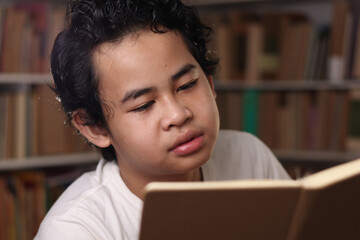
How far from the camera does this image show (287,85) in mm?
2516

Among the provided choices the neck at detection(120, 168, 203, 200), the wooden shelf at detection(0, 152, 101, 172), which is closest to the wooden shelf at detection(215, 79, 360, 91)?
the wooden shelf at detection(0, 152, 101, 172)

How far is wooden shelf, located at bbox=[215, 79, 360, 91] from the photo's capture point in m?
2.37

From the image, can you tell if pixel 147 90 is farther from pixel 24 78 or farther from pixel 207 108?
pixel 24 78

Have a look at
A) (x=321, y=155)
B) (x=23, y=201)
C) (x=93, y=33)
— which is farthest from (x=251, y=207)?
(x=321, y=155)

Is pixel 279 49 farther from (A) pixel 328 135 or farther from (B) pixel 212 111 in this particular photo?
(B) pixel 212 111

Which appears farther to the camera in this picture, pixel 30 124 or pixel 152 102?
pixel 30 124

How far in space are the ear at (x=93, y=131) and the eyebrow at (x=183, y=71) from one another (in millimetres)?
248

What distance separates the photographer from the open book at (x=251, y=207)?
0.55m

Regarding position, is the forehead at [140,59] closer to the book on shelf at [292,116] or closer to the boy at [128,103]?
the boy at [128,103]

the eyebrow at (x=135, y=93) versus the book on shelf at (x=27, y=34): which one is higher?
the eyebrow at (x=135, y=93)

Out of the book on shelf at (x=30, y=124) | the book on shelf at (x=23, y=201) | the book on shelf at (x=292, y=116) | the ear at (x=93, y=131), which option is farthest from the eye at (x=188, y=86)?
the book on shelf at (x=292, y=116)

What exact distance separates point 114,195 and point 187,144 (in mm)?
243

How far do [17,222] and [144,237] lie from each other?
179 cm

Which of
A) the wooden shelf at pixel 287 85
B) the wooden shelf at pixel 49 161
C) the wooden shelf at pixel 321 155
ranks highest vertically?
the wooden shelf at pixel 287 85
